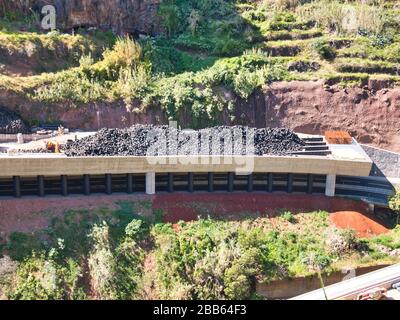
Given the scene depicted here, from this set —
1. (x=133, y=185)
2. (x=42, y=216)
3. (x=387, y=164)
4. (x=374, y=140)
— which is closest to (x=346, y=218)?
(x=387, y=164)

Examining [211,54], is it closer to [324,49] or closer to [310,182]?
[324,49]

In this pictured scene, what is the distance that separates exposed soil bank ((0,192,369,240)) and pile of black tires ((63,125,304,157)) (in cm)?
249

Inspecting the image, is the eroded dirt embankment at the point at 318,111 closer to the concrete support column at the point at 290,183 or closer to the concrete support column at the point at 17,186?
the concrete support column at the point at 290,183

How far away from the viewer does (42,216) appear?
99.9 ft

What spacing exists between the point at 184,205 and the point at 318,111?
44.3ft

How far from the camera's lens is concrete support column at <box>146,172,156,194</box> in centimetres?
3256

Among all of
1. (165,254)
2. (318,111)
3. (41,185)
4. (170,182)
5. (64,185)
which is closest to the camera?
(165,254)

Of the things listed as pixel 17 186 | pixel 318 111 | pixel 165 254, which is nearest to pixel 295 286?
pixel 165 254

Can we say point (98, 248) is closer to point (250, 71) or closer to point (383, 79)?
point (250, 71)

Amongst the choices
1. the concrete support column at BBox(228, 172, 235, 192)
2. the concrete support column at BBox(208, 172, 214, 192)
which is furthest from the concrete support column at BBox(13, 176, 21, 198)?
the concrete support column at BBox(228, 172, 235, 192)

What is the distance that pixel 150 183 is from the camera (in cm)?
3269

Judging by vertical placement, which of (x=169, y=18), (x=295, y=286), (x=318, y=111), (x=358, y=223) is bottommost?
(x=295, y=286)

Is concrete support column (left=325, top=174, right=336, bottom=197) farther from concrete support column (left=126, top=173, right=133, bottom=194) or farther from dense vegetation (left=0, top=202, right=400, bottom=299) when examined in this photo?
concrete support column (left=126, top=173, right=133, bottom=194)
